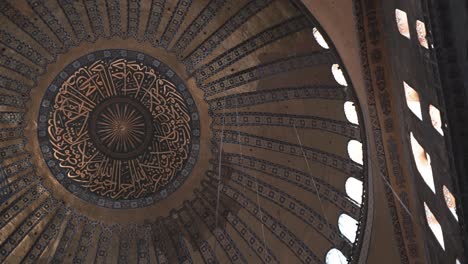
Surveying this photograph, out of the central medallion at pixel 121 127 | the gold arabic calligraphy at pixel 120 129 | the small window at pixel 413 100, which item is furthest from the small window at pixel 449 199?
the central medallion at pixel 121 127

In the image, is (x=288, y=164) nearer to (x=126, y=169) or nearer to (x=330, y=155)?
(x=330, y=155)

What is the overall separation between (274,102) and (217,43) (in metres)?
1.51

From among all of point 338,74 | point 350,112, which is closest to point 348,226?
point 350,112

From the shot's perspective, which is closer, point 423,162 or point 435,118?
point 435,118

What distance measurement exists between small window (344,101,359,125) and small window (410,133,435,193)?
1821 mm

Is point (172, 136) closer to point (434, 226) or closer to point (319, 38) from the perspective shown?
point (319, 38)

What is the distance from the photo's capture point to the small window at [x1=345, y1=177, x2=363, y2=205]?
1055 cm

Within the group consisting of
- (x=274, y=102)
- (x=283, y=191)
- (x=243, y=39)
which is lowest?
(x=283, y=191)

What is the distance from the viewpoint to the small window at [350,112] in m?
10.4

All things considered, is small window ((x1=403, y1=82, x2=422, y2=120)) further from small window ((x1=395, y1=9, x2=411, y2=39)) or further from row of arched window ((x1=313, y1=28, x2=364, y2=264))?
row of arched window ((x1=313, y1=28, x2=364, y2=264))

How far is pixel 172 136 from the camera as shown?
1266cm

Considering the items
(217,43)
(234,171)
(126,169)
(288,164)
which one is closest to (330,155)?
(288,164)

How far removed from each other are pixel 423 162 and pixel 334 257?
3.10m

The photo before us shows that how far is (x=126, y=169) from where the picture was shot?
41.7ft
